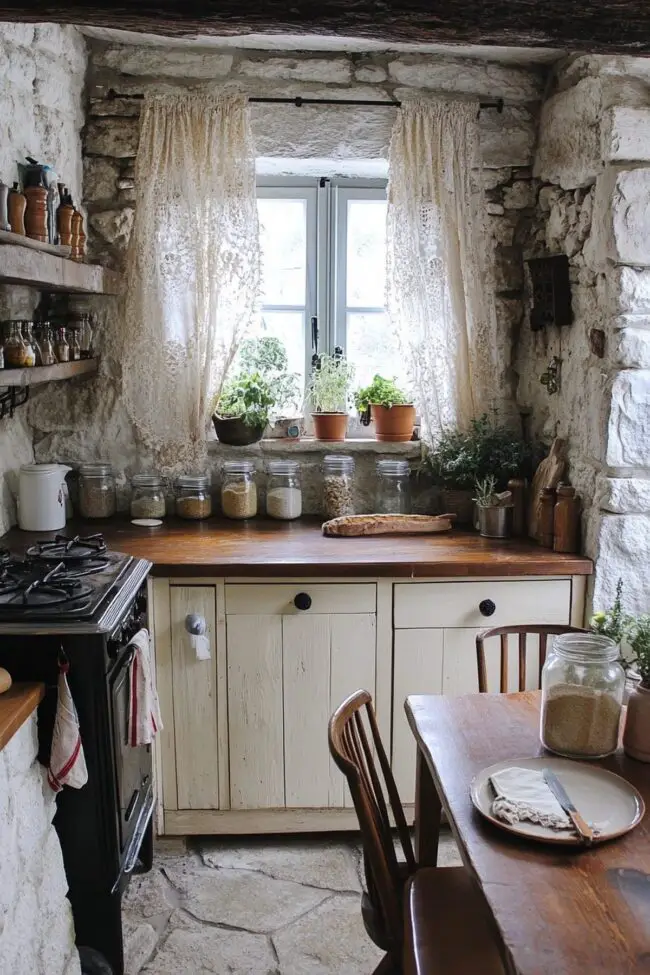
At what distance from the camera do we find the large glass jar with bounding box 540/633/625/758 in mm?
1687

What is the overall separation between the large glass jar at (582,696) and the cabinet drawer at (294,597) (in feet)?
3.32

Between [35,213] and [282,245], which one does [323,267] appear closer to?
[282,245]

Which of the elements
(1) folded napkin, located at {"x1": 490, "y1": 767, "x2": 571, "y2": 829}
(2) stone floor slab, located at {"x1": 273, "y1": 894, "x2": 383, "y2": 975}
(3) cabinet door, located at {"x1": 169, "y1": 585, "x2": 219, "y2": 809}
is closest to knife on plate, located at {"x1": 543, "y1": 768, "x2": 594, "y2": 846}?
(1) folded napkin, located at {"x1": 490, "y1": 767, "x2": 571, "y2": 829}

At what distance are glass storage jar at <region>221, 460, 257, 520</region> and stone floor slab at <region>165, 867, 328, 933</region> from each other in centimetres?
122

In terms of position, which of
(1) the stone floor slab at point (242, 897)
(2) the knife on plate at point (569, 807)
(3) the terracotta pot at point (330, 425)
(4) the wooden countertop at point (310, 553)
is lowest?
(1) the stone floor slab at point (242, 897)

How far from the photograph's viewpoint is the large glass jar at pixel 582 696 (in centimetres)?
169

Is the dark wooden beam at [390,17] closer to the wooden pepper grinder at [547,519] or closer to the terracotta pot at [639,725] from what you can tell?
the terracotta pot at [639,725]

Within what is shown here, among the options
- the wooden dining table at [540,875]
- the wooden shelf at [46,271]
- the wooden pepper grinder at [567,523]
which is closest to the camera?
the wooden dining table at [540,875]

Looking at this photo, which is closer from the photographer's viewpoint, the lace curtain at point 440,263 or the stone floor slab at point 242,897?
the stone floor slab at point 242,897

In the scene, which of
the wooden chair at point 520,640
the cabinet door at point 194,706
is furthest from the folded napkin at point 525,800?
the cabinet door at point 194,706

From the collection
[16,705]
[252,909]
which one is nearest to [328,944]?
[252,909]

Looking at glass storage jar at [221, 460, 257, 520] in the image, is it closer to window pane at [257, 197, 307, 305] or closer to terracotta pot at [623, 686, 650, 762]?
window pane at [257, 197, 307, 305]

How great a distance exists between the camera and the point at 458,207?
320cm

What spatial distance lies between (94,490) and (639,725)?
2.14 metres
